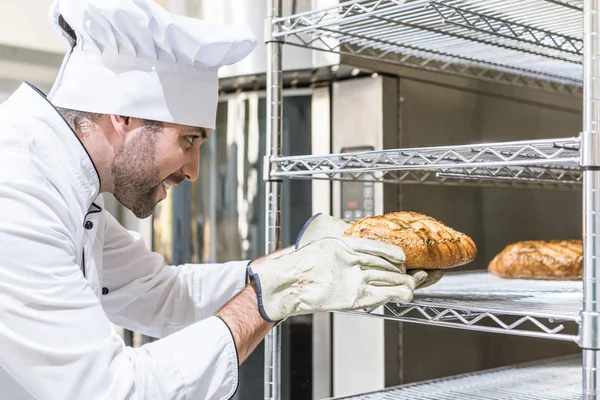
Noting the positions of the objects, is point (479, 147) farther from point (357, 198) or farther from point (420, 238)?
point (357, 198)

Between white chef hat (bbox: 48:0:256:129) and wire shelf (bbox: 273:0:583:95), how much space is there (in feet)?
0.74

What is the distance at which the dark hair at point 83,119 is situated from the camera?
1249 millimetres

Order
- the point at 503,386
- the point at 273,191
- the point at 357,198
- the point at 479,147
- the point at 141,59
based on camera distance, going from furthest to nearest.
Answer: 1. the point at 357,198
2. the point at 503,386
3. the point at 273,191
4. the point at 141,59
5. the point at 479,147

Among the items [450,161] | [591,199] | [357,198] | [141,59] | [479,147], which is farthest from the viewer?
[357,198]

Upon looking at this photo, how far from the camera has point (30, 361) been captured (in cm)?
102

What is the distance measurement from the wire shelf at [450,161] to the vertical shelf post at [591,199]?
0.08 feet

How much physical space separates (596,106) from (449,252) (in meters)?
0.40

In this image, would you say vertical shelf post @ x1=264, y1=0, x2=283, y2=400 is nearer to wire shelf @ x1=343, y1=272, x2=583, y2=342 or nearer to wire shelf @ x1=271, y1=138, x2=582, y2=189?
wire shelf @ x1=271, y1=138, x2=582, y2=189

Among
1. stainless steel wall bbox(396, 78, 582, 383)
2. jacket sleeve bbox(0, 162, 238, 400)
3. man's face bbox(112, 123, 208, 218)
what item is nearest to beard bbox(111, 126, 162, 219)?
man's face bbox(112, 123, 208, 218)

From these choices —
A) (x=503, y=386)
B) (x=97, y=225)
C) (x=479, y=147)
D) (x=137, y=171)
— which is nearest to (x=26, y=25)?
(x=97, y=225)

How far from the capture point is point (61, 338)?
103cm

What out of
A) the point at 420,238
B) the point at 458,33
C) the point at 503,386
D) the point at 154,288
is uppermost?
the point at 458,33

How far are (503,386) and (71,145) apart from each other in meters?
1.05

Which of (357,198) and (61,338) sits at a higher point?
(357,198)
